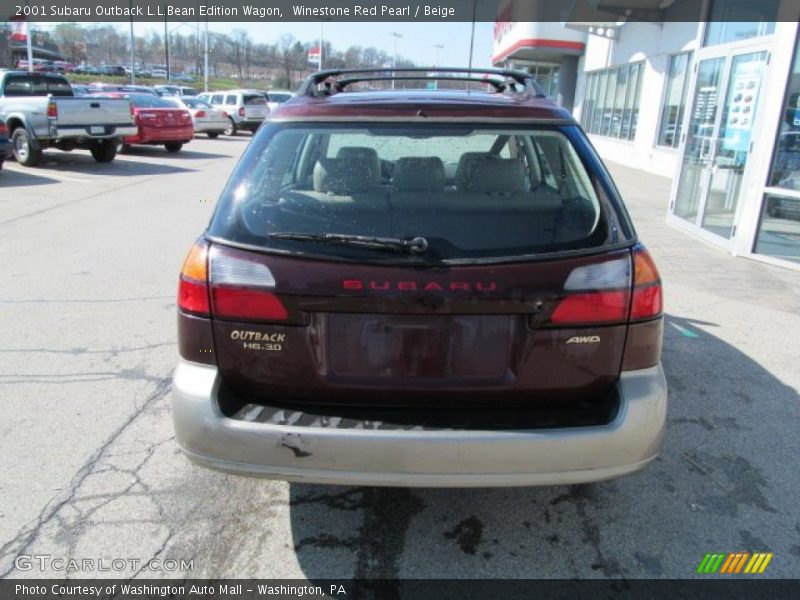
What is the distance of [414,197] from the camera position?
8.13 feet

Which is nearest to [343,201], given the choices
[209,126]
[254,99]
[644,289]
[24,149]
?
[644,289]

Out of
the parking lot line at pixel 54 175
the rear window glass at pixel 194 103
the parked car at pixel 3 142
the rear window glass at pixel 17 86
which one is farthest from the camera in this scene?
the rear window glass at pixel 194 103

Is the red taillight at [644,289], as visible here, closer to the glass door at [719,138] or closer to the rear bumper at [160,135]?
the glass door at [719,138]

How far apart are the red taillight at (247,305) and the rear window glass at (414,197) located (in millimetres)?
188

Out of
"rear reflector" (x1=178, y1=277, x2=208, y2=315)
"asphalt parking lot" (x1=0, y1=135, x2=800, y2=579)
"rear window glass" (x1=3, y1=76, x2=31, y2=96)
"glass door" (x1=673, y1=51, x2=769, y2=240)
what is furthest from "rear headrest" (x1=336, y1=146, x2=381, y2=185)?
"rear window glass" (x1=3, y1=76, x2=31, y2=96)

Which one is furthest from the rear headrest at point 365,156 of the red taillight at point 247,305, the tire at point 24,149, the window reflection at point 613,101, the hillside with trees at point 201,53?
the hillside with trees at point 201,53

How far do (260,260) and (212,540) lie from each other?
3.99 feet

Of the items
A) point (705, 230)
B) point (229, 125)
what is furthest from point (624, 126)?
point (229, 125)

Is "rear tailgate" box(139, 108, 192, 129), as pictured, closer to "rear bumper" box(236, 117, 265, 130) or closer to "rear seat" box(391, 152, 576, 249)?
"rear bumper" box(236, 117, 265, 130)

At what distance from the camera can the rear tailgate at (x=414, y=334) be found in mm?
2252

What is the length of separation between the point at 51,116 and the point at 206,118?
11000 millimetres

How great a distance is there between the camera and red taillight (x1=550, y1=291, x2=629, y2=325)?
228 cm

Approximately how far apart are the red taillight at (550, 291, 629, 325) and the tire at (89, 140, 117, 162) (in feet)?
51.3

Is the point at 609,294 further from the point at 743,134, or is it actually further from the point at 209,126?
the point at 209,126
